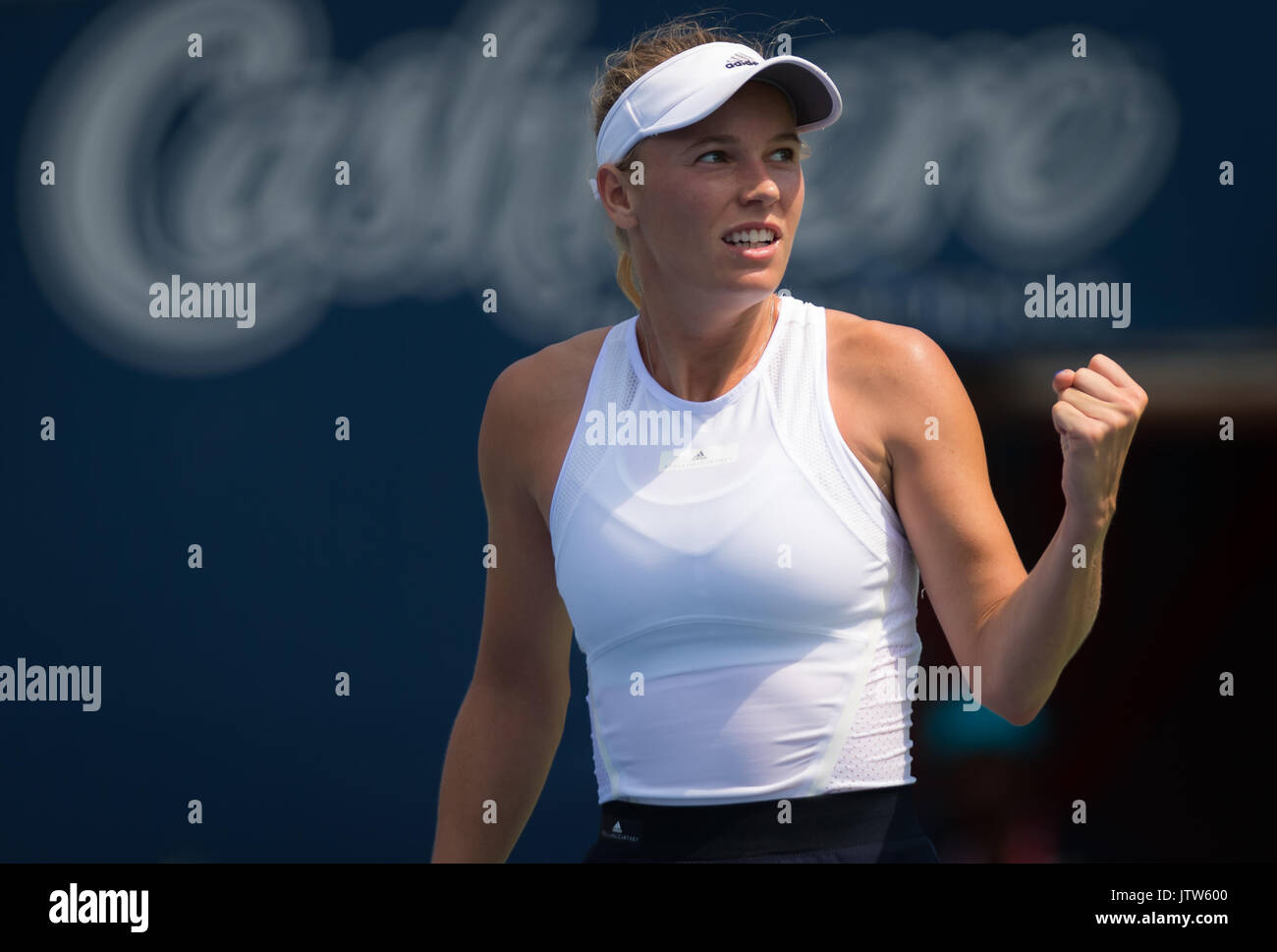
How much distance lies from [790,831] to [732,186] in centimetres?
94

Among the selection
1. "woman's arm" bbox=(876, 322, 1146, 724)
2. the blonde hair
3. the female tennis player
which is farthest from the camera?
the blonde hair

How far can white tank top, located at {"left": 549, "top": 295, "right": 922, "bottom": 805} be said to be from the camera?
1.91 meters

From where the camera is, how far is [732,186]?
2.04 metres

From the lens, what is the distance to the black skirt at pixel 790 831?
1.91 meters

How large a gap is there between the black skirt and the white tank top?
0.02 m

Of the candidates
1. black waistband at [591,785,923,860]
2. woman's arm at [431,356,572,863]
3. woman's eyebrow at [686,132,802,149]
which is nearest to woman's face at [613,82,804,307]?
woman's eyebrow at [686,132,802,149]

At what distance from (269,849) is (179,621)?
19.7 inches

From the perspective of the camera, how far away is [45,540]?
2.85m

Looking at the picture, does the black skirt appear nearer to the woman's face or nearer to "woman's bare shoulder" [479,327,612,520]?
"woman's bare shoulder" [479,327,612,520]

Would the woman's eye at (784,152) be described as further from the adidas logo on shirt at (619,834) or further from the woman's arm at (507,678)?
the adidas logo on shirt at (619,834)

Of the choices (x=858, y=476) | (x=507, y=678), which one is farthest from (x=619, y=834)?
(x=858, y=476)

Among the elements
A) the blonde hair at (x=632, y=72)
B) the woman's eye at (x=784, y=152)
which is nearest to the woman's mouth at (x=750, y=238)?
the woman's eye at (x=784, y=152)
